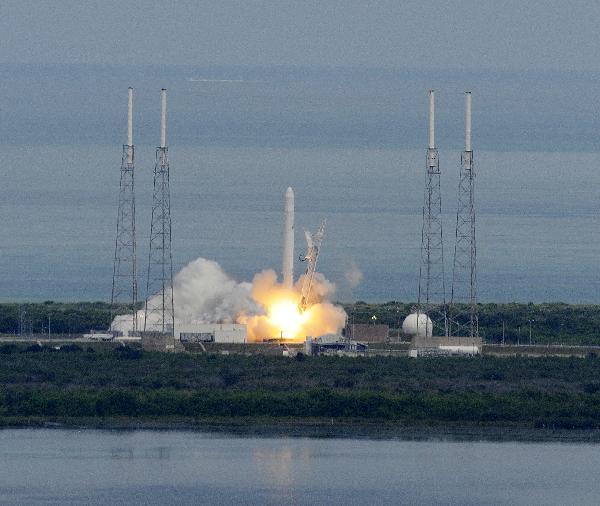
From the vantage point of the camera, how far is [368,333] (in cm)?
10131

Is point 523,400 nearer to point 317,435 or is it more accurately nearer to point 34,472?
point 317,435

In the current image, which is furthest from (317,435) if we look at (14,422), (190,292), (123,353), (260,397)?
(190,292)

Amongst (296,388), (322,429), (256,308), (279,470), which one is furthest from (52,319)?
(279,470)

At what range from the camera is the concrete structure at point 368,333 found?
100 meters

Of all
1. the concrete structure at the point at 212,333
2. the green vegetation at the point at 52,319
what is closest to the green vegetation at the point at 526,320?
the green vegetation at the point at 52,319

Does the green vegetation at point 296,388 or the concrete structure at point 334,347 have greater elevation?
the concrete structure at point 334,347

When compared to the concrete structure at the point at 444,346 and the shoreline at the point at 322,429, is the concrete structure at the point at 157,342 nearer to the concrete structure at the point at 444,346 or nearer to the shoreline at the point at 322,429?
the concrete structure at the point at 444,346

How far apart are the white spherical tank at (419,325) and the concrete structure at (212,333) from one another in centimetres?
649

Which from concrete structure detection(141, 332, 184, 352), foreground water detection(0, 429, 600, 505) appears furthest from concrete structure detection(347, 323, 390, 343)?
foreground water detection(0, 429, 600, 505)

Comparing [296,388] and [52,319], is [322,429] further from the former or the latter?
[52,319]

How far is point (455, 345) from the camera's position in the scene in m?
96.0

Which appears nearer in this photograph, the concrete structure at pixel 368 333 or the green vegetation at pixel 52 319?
the concrete structure at pixel 368 333

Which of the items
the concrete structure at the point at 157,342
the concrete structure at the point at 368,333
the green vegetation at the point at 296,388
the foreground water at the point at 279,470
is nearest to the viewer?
the foreground water at the point at 279,470

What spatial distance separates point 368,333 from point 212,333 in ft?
19.4
